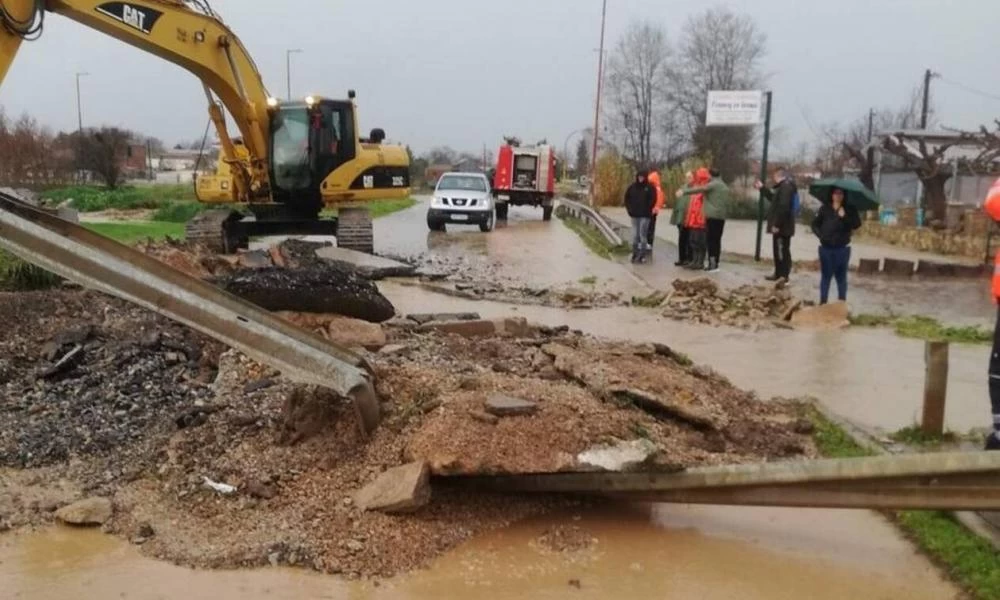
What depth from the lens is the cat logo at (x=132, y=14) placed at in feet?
39.0

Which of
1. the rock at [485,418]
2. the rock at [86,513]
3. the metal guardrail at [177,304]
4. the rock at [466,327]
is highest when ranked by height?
the metal guardrail at [177,304]

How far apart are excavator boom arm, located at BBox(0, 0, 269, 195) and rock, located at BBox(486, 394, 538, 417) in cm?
710

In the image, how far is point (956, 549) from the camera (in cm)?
480

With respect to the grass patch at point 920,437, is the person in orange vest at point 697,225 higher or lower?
higher

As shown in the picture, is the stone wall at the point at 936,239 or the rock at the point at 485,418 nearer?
the rock at the point at 485,418

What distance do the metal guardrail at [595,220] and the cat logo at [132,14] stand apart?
11.5m

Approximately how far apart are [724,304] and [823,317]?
1251mm

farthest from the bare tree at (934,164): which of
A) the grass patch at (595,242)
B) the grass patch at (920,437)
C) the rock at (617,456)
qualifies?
the rock at (617,456)

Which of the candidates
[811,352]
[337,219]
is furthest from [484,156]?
[811,352]

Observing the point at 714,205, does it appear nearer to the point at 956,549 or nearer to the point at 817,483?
the point at 956,549

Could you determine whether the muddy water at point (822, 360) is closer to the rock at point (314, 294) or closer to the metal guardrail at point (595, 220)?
the rock at point (314, 294)

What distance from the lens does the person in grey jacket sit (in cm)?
1590

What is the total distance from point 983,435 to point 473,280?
9.99 m

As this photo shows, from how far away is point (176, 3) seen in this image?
13.2 meters
